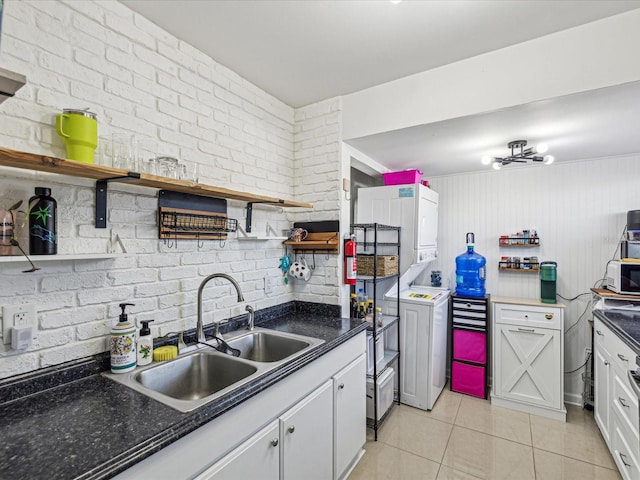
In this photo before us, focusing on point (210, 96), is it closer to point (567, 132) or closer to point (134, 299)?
point (134, 299)

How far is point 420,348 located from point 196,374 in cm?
191

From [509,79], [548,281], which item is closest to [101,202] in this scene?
[509,79]

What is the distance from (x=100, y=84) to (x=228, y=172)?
76cm

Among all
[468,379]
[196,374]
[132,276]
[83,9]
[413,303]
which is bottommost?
[468,379]

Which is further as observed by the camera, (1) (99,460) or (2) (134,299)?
(2) (134,299)

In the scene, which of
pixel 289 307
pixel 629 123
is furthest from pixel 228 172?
pixel 629 123

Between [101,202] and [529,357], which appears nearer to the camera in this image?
[101,202]

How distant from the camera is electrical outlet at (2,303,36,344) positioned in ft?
3.64

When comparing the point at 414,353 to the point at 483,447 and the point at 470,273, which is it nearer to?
the point at 483,447

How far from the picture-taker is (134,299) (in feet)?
4.87

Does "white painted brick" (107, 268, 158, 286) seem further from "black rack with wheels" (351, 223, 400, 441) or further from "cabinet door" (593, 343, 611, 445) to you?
"cabinet door" (593, 343, 611, 445)

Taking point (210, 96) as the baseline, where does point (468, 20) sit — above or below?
above

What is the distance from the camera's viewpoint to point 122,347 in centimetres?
132

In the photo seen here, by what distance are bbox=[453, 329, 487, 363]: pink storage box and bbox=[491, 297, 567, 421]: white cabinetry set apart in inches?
5.0
